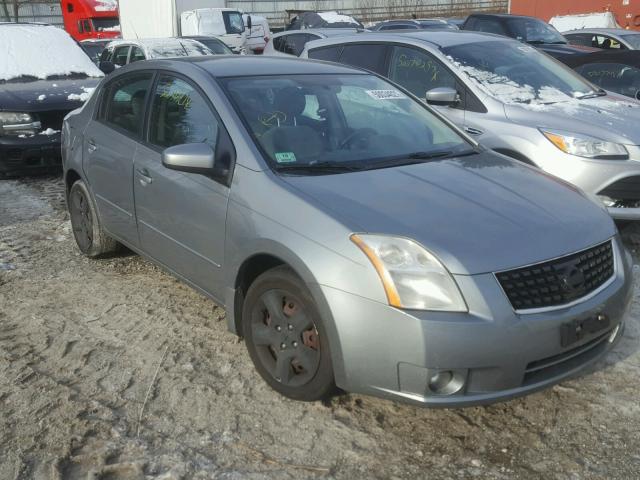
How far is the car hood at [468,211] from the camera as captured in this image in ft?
9.18

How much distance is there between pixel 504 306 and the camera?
2680mm

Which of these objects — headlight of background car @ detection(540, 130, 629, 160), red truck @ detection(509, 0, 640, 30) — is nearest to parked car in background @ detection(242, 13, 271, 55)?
red truck @ detection(509, 0, 640, 30)

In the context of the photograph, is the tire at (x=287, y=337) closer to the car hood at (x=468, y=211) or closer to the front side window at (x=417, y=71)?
the car hood at (x=468, y=211)

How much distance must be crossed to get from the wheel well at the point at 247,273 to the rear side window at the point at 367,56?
3.66 metres

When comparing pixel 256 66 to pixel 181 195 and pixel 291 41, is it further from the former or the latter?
pixel 291 41

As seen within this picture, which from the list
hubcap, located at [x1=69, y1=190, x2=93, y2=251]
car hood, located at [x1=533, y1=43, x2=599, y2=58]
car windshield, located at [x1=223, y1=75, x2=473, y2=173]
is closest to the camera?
car windshield, located at [x1=223, y1=75, x2=473, y2=173]

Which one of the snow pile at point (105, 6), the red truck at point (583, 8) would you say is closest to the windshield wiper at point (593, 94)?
the red truck at point (583, 8)

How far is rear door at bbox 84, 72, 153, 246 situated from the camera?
4320 mm

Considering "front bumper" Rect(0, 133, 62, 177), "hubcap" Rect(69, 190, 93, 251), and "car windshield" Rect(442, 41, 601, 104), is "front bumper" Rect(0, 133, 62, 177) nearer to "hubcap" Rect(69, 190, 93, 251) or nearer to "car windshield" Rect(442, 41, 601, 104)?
"hubcap" Rect(69, 190, 93, 251)

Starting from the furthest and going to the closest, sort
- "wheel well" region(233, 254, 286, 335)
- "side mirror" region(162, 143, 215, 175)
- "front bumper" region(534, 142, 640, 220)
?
"front bumper" region(534, 142, 640, 220)
"side mirror" region(162, 143, 215, 175)
"wheel well" region(233, 254, 286, 335)

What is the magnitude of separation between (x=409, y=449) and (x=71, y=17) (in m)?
26.5

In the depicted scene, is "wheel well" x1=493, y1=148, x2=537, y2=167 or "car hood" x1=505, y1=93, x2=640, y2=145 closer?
"car hood" x1=505, y1=93, x2=640, y2=145

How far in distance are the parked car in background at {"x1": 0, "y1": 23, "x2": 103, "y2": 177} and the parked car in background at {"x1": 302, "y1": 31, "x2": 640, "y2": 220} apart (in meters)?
3.11

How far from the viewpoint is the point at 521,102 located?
18.6ft
